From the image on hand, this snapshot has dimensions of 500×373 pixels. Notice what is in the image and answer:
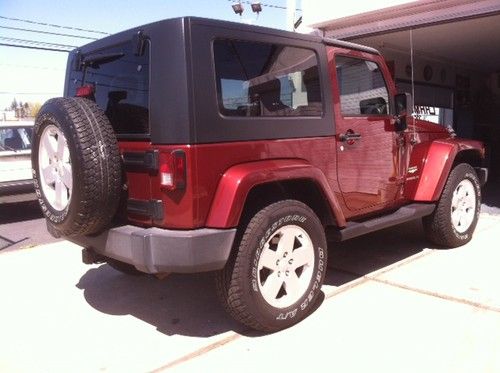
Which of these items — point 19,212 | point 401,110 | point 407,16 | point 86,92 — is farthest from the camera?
point 19,212

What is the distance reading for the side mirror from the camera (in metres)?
4.20

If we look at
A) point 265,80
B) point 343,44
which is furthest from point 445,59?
point 265,80

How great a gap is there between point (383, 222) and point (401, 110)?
109cm

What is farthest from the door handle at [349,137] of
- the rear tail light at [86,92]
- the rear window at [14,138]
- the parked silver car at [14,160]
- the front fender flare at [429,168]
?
the rear window at [14,138]

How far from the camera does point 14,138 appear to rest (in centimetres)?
798

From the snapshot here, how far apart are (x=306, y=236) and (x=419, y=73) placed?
37.2 feet

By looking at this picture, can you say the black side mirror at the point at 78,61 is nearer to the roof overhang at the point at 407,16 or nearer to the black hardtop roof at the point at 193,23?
the black hardtop roof at the point at 193,23

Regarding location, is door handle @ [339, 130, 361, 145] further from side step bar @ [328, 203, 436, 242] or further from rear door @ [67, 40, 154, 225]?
rear door @ [67, 40, 154, 225]

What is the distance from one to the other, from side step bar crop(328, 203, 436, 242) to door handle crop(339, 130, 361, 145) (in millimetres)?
674

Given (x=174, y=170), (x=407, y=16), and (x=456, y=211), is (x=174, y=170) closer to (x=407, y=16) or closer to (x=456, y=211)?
(x=456, y=211)

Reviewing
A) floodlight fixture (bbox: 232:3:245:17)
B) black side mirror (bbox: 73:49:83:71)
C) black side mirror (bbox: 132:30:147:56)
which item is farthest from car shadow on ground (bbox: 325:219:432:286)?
floodlight fixture (bbox: 232:3:245:17)

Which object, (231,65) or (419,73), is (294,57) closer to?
(231,65)

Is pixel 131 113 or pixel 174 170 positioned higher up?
pixel 131 113

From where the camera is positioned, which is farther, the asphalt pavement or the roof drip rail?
the roof drip rail
